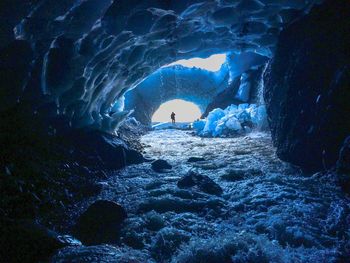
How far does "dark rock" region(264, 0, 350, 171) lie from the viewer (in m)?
4.98

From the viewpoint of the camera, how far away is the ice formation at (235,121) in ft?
40.0

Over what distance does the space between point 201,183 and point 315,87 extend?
10.5ft

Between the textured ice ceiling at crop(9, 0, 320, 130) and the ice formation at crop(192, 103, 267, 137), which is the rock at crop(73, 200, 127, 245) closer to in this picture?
the textured ice ceiling at crop(9, 0, 320, 130)

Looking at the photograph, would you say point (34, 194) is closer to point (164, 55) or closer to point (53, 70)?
point (53, 70)

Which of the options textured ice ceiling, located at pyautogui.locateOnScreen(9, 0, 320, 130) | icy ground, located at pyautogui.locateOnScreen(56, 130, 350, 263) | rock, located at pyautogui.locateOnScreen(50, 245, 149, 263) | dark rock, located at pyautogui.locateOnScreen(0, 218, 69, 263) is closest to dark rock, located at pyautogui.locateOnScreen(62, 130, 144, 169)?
textured ice ceiling, located at pyautogui.locateOnScreen(9, 0, 320, 130)

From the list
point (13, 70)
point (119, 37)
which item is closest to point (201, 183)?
point (119, 37)

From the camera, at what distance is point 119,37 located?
5.72m

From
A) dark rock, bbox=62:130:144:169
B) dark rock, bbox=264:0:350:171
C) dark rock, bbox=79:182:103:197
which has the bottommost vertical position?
dark rock, bbox=79:182:103:197

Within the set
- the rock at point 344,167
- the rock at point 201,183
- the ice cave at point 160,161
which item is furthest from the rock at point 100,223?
the rock at point 344,167

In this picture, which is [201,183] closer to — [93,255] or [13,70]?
[93,255]

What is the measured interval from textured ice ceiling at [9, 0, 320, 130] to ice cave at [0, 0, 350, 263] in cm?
3

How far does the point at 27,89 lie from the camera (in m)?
4.59

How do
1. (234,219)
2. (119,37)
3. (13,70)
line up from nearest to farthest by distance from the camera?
(13,70) < (234,219) < (119,37)

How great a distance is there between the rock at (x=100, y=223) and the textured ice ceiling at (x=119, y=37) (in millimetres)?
2376
